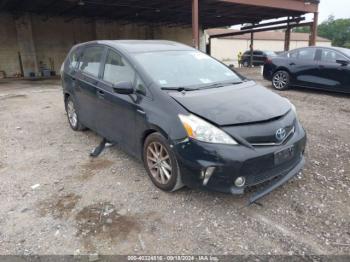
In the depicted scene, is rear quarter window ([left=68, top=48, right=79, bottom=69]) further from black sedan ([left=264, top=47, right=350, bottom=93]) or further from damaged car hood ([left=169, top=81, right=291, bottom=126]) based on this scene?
black sedan ([left=264, top=47, right=350, bottom=93])

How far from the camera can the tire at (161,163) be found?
2.88 metres

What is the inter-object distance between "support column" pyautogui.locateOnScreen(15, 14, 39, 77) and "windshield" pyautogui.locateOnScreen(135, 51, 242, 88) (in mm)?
17287

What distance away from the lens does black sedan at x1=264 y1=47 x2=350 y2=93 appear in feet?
24.5

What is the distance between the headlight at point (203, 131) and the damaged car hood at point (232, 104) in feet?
0.22

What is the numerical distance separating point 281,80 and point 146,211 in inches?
291

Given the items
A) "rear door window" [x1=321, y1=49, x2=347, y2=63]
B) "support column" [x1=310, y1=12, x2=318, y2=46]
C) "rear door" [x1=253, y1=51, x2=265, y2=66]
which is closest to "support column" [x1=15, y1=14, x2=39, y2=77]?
"rear door window" [x1=321, y1=49, x2=347, y2=63]

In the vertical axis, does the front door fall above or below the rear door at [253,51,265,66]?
above

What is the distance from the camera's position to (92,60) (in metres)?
4.33

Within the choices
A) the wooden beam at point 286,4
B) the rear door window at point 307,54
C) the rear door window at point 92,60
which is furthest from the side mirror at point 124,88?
the wooden beam at point 286,4

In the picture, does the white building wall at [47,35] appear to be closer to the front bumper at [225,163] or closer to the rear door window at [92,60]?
the rear door window at [92,60]

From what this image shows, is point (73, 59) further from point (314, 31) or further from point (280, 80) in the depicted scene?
point (314, 31)

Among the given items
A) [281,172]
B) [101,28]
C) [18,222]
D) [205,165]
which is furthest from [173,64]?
[101,28]

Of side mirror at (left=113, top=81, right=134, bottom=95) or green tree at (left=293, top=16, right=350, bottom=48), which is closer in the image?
side mirror at (left=113, top=81, right=134, bottom=95)

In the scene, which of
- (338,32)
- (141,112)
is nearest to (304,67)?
(141,112)
